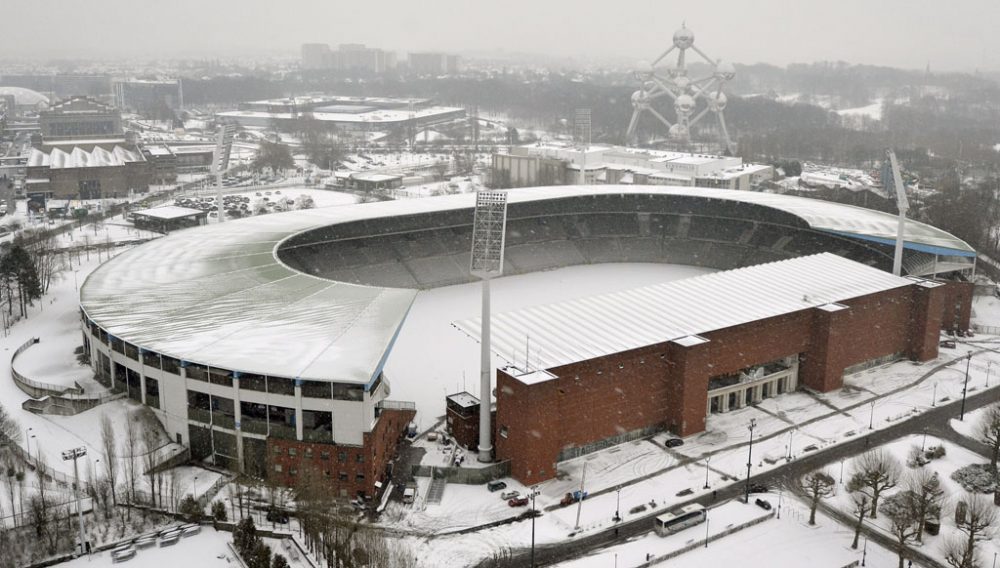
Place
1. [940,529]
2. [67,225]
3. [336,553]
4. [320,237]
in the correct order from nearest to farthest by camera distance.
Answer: [336,553] < [940,529] < [320,237] < [67,225]

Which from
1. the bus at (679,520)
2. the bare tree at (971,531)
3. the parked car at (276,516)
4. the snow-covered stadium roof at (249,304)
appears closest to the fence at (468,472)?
the snow-covered stadium roof at (249,304)

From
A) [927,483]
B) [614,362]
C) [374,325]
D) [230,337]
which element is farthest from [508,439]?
[927,483]

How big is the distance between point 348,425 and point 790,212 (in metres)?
28.6

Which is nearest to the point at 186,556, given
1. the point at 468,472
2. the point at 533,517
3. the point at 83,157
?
the point at 468,472

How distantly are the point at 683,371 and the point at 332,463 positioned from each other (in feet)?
32.1

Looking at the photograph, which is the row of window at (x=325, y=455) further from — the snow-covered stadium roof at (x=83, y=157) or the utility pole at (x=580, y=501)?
the snow-covered stadium roof at (x=83, y=157)

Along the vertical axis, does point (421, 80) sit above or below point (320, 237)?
above

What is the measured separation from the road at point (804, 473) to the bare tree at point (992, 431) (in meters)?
0.61

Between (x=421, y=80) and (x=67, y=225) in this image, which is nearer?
(x=67, y=225)

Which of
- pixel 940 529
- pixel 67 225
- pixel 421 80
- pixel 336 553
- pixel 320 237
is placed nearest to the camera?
pixel 336 553

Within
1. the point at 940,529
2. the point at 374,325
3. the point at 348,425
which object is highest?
the point at 374,325

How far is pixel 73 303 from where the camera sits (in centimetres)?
3656

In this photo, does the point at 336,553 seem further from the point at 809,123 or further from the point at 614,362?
the point at 809,123

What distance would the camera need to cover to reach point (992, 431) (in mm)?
23234
